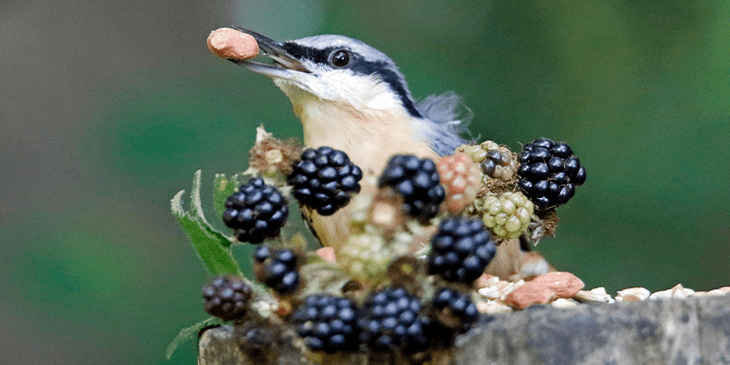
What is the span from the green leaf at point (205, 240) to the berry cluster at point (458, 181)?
1.25 feet

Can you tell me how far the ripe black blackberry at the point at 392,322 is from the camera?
689 millimetres

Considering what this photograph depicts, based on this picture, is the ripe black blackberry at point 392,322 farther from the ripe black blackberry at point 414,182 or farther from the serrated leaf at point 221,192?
the serrated leaf at point 221,192

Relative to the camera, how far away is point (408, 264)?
752 millimetres

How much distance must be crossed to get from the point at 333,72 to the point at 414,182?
508 millimetres

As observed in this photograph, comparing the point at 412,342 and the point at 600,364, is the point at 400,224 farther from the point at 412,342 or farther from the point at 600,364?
the point at 600,364

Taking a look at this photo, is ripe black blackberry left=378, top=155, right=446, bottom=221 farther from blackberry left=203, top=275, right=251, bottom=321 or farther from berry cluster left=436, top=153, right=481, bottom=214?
blackberry left=203, top=275, right=251, bottom=321

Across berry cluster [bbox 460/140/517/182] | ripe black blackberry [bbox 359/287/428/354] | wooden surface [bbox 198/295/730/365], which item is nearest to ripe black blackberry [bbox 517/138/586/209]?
berry cluster [bbox 460/140/517/182]

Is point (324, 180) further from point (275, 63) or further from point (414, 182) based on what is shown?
point (275, 63)

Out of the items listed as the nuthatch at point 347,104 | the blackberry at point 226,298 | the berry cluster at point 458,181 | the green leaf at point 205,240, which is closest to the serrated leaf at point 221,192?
the green leaf at point 205,240

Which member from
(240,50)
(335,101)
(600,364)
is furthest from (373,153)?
(600,364)

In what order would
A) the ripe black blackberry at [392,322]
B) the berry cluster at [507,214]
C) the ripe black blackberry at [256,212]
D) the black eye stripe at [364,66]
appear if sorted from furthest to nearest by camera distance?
the black eye stripe at [364,66], the berry cluster at [507,214], the ripe black blackberry at [256,212], the ripe black blackberry at [392,322]

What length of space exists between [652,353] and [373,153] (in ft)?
1.80

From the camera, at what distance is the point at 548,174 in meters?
1.02

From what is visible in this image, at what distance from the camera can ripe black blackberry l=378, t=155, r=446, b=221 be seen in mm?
748
